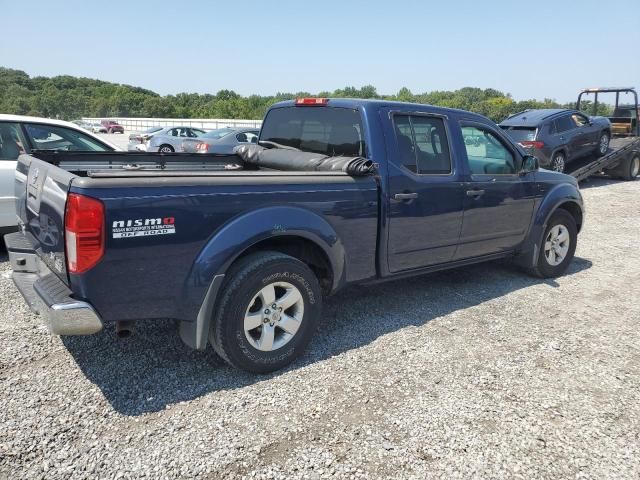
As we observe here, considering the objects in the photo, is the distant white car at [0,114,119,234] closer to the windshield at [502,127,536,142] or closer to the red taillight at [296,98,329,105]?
the red taillight at [296,98,329,105]

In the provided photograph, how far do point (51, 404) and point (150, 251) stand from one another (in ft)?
3.58

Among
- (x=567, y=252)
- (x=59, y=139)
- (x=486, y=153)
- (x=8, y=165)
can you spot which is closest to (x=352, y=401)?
(x=486, y=153)

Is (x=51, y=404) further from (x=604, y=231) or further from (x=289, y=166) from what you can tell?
(x=604, y=231)

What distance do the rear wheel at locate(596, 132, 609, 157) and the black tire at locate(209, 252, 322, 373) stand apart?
13056mm

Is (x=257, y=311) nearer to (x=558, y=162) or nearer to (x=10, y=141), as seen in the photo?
(x=10, y=141)

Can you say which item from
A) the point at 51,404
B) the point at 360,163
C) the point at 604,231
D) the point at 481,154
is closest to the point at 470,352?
the point at 360,163

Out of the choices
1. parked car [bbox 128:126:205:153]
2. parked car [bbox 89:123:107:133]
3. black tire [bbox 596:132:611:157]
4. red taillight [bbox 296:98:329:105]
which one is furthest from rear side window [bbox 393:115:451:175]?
parked car [bbox 89:123:107:133]

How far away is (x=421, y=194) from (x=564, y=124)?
10.3 m

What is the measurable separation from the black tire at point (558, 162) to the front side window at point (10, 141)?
1106 centimetres

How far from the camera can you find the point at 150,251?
2730mm

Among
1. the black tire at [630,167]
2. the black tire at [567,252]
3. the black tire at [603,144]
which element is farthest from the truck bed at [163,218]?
the black tire at [630,167]

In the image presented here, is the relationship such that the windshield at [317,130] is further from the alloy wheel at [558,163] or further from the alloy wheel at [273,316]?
the alloy wheel at [558,163]

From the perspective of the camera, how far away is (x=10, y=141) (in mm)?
5582

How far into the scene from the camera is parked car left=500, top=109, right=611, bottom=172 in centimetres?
1179
